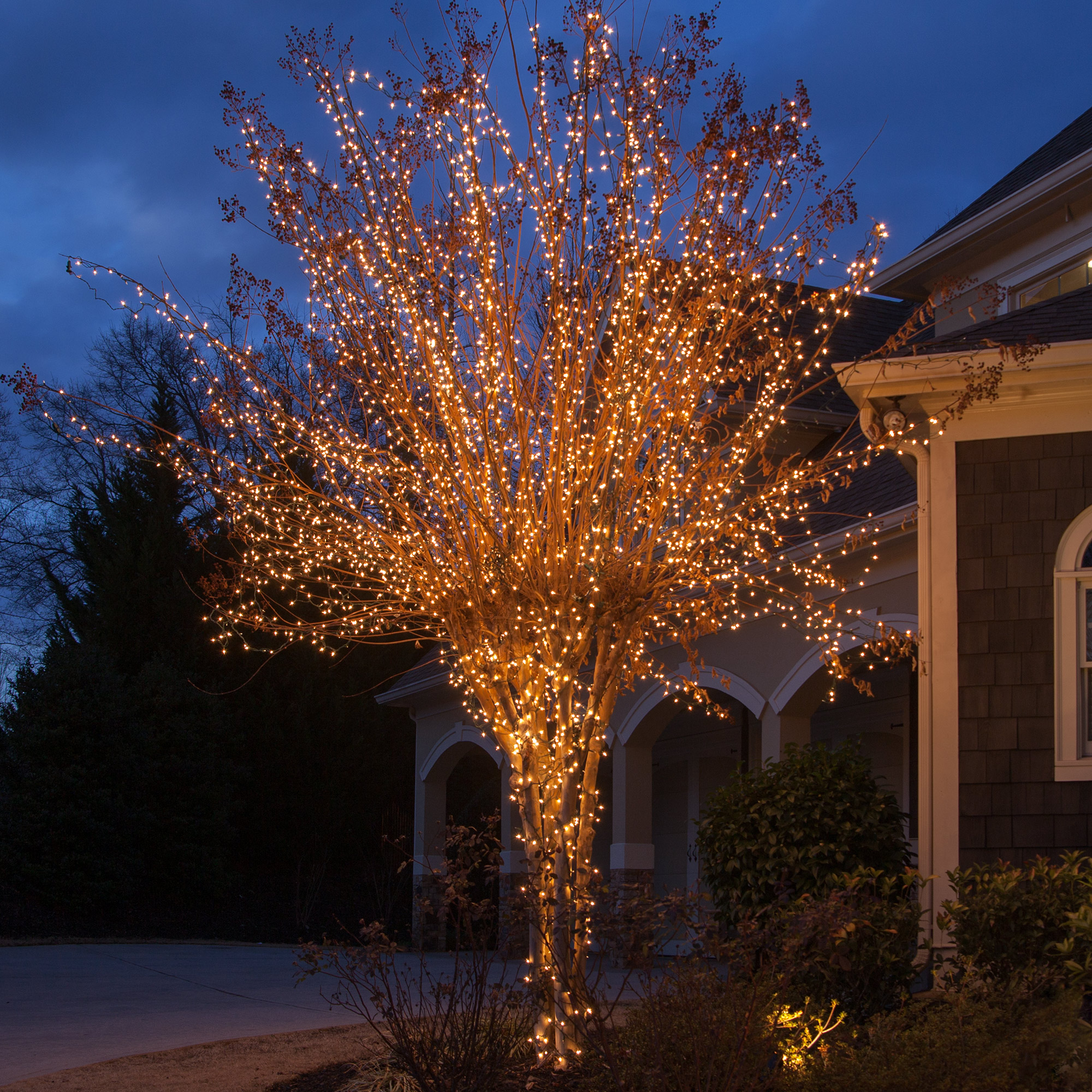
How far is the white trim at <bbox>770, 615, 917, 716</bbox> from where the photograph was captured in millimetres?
8594

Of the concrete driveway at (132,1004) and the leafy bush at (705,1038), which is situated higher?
the leafy bush at (705,1038)

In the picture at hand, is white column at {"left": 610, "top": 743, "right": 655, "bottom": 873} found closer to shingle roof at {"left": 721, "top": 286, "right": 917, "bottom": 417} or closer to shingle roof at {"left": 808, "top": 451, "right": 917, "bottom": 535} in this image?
shingle roof at {"left": 808, "top": 451, "right": 917, "bottom": 535}

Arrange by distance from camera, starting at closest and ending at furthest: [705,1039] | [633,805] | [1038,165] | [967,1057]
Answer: [967,1057], [705,1039], [1038,165], [633,805]

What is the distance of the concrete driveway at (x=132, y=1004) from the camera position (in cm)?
683

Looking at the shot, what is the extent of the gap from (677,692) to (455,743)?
5.24 m

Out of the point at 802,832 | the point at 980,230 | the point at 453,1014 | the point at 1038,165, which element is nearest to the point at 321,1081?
the point at 453,1014

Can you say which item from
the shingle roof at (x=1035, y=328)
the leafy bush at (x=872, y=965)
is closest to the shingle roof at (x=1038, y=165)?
the shingle roof at (x=1035, y=328)

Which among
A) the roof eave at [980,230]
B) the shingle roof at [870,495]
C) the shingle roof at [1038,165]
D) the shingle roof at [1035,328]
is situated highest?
the shingle roof at [1038,165]

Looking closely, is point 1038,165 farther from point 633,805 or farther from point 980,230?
point 633,805

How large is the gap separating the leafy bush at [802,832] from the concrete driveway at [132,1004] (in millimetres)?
2736

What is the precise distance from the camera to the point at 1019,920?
5730mm

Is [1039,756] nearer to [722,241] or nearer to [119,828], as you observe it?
[722,241]

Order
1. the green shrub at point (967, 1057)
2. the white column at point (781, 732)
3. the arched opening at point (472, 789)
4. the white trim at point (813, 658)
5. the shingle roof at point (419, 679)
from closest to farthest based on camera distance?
1. the green shrub at point (967, 1057)
2. the white trim at point (813, 658)
3. the white column at point (781, 732)
4. the shingle roof at point (419, 679)
5. the arched opening at point (472, 789)

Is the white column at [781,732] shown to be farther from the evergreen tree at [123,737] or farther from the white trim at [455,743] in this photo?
the evergreen tree at [123,737]
